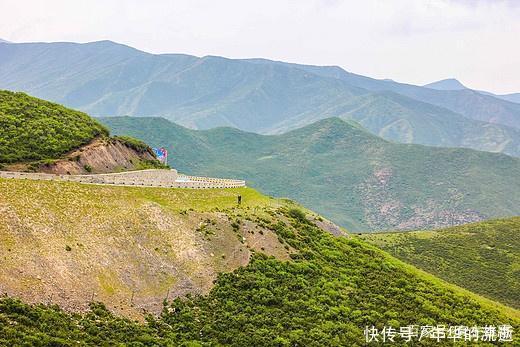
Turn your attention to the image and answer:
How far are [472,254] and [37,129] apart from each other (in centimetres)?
8283

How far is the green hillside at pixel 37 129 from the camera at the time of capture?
65125 millimetres

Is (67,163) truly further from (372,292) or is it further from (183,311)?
(372,292)

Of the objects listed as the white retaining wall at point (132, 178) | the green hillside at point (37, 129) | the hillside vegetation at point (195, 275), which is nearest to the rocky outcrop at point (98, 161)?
the green hillside at point (37, 129)

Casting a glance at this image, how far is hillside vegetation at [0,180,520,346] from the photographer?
43250 millimetres

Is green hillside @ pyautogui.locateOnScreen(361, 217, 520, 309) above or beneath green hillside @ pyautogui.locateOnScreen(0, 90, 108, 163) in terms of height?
beneath

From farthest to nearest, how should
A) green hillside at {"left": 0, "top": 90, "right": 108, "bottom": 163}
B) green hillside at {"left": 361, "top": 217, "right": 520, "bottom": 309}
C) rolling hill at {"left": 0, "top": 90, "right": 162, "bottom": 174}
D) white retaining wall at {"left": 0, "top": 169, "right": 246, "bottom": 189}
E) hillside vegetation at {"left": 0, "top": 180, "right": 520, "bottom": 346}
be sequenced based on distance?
green hillside at {"left": 361, "top": 217, "right": 520, "bottom": 309}, green hillside at {"left": 0, "top": 90, "right": 108, "bottom": 163}, rolling hill at {"left": 0, "top": 90, "right": 162, "bottom": 174}, white retaining wall at {"left": 0, "top": 169, "right": 246, "bottom": 189}, hillside vegetation at {"left": 0, "top": 180, "right": 520, "bottom": 346}

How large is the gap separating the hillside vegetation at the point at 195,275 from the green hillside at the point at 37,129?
437 inches

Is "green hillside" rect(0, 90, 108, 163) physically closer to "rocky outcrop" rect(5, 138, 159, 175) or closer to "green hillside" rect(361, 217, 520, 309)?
"rocky outcrop" rect(5, 138, 159, 175)

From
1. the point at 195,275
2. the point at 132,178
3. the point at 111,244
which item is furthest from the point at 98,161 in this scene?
the point at 195,275

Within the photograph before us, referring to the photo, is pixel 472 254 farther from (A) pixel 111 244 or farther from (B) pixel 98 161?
(A) pixel 111 244

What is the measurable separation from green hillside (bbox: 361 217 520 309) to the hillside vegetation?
28.1m

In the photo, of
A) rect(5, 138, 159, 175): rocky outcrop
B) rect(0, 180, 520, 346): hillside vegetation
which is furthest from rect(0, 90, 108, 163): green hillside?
rect(0, 180, 520, 346): hillside vegetation

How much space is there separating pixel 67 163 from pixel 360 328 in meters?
37.6

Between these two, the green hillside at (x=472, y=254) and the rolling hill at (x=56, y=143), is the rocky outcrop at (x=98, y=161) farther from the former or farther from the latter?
the green hillside at (x=472, y=254)
